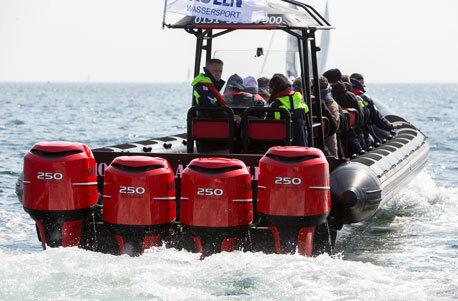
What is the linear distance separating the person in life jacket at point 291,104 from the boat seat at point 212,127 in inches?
14.4

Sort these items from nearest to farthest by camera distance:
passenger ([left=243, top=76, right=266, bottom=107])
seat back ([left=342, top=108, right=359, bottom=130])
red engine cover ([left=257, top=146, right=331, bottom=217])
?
1. red engine cover ([left=257, top=146, right=331, bottom=217])
2. passenger ([left=243, top=76, right=266, bottom=107])
3. seat back ([left=342, top=108, right=359, bottom=130])

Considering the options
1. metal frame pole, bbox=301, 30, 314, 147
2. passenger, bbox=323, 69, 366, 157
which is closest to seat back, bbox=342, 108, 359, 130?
passenger, bbox=323, 69, 366, 157

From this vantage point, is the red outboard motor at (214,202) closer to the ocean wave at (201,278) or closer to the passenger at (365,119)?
the ocean wave at (201,278)

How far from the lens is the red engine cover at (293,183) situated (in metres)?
7.17

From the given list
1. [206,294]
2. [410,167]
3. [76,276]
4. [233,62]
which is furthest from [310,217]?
[410,167]

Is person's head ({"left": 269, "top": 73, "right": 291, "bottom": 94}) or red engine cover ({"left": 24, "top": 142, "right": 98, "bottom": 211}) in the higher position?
person's head ({"left": 269, "top": 73, "right": 291, "bottom": 94})

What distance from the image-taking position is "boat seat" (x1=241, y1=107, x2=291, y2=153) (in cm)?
805

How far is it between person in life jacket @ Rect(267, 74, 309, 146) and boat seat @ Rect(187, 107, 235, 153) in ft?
1.20

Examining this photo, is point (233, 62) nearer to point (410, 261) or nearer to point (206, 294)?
point (410, 261)

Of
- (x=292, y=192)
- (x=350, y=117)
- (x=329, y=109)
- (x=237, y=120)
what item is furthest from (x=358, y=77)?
(x=292, y=192)

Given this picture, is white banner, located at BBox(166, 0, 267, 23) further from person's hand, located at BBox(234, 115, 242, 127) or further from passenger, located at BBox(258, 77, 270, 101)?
passenger, located at BBox(258, 77, 270, 101)

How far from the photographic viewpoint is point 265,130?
8.11 metres

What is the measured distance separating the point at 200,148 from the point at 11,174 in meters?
8.11

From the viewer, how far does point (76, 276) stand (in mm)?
6652
